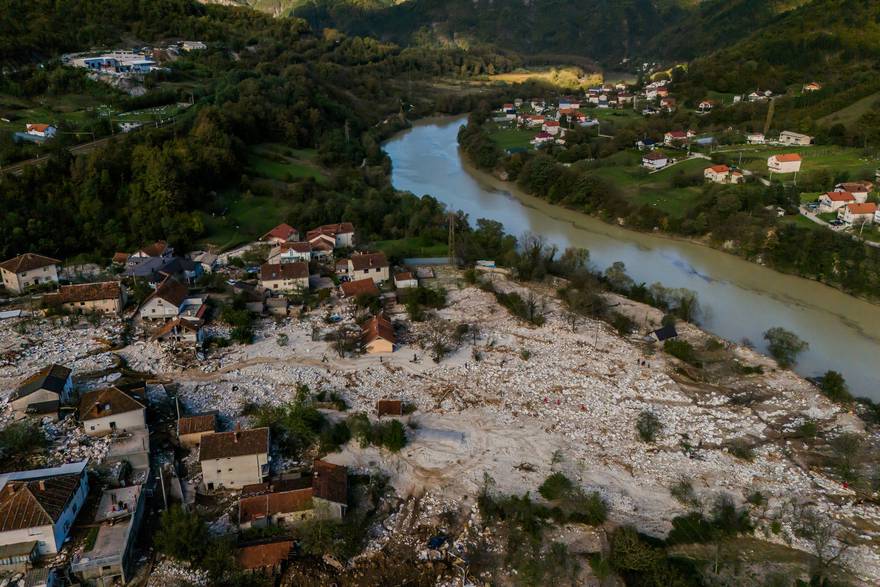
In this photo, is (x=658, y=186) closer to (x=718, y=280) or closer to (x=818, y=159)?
(x=818, y=159)

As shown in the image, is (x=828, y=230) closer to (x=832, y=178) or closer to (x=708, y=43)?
(x=832, y=178)

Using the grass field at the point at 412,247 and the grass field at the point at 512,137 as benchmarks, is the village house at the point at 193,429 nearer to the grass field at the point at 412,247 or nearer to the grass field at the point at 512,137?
the grass field at the point at 412,247

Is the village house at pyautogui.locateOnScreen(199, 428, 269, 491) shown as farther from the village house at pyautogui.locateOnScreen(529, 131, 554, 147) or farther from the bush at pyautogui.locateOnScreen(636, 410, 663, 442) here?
the village house at pyautogui.locateOnScreen(529, 131, 554, 147)

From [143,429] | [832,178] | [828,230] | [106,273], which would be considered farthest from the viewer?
[832,178]

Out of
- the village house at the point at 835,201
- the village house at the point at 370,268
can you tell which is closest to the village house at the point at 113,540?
the village house at the point at 370,268

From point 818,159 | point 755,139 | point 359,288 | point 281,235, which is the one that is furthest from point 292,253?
point 755,139

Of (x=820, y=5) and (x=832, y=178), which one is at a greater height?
(x=820, y=5)

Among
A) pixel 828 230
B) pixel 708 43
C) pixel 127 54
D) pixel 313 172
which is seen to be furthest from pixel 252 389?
pixel 708 43

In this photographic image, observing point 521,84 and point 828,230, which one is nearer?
point 828,230
